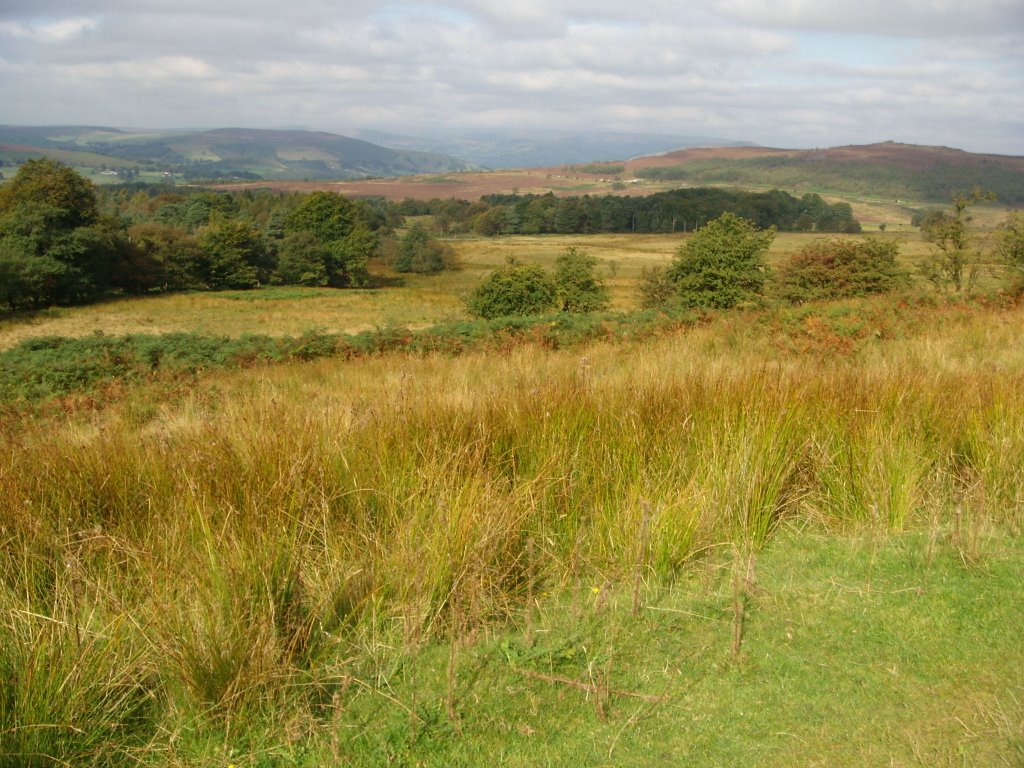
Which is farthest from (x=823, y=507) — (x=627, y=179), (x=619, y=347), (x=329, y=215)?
(x=627, y=179)

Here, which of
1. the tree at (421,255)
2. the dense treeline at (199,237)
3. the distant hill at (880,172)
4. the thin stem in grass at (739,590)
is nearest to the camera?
the thin stem in grass at (739,590)

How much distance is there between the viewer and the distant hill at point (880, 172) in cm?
14300

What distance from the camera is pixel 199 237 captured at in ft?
214

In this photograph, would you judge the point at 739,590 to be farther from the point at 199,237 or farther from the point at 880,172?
the point at 880,172

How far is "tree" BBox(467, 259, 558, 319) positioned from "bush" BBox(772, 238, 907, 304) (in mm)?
16248

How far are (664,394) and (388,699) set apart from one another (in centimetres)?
299

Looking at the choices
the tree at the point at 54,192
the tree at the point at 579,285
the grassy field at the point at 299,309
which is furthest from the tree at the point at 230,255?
the tree at the point at 579,285

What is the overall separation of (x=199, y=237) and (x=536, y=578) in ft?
226

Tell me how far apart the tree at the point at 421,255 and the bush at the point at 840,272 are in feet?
191

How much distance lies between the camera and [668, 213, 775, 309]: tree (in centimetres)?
2828

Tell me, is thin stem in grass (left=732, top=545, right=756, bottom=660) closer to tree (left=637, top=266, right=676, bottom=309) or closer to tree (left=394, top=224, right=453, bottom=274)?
tree (left=637, top=266, right=676, bottom=309)

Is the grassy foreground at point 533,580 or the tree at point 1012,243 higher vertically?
the tree at point 1012,243

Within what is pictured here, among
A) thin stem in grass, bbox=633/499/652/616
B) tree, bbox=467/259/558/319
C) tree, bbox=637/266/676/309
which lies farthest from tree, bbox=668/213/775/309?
thin stem in grass, bbox=633/499/652/616

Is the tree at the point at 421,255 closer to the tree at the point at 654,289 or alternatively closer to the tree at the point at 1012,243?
the tree at the point at 654,289
